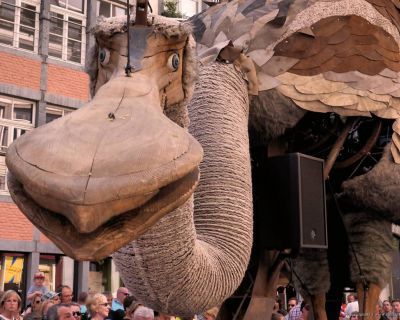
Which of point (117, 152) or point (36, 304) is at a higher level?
point (117, 152)

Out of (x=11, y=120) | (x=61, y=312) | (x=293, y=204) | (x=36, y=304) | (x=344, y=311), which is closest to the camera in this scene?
(x=293, y=204)

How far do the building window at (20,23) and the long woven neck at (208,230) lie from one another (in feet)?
31.6

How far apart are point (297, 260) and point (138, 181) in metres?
2.94

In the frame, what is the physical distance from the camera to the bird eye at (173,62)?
2189mm

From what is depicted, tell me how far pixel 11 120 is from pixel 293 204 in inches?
368

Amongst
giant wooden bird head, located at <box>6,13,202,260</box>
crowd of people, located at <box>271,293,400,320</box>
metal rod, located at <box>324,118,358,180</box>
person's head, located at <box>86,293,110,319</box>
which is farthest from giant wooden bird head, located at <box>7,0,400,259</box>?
crowd of people, located at <box>271,293,400,320</box>

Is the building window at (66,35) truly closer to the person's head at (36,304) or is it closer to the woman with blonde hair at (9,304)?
the person's head at (36,304)

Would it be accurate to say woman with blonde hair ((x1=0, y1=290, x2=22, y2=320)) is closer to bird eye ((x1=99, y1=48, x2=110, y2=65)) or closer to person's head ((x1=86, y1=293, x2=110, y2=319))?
person's head ((x1=86, y1=293, x2=110, y2=319))

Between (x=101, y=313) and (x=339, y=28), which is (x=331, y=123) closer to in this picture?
(x=339, y=28)

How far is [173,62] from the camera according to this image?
220cm

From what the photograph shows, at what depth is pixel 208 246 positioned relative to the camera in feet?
8.57

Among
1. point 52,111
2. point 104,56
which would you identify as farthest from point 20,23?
point 104,56

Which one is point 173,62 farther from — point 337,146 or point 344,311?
point 344,311

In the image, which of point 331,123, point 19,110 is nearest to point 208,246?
point 331,123
